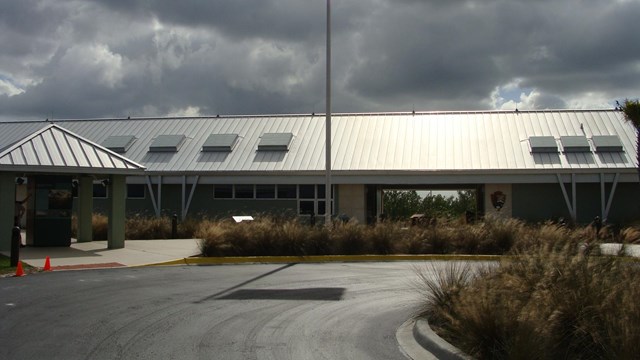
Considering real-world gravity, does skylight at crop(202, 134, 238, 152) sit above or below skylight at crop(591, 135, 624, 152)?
above

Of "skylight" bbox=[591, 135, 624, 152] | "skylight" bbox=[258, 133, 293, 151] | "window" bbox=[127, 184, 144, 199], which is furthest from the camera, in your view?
"window" bbox=[127, 184, 144, 199]

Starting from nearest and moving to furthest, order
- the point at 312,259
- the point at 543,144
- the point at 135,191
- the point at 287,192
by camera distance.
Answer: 1. the point at 312,259
2. the point at 543,144
3. the point at 287,192
4. the point at 135,191

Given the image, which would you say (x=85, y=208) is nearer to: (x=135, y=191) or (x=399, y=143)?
(x=135, y=191)

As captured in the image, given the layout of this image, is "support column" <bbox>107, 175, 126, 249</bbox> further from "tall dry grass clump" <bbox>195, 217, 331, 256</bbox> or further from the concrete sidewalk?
"tall dry grass clump" <bbox>195, 217, 331, 256</bbox>

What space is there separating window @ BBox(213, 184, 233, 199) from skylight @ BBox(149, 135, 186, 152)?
→ 3821 millimetres

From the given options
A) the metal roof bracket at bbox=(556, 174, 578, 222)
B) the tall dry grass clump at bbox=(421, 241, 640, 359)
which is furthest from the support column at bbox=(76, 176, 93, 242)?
the metal roof bracket at bbox=(556, 174, 578, 222)

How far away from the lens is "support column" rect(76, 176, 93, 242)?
76.1ft

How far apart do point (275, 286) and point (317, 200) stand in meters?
20.6

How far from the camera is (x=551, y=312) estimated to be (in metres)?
6.60

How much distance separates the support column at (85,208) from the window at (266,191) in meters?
11.3

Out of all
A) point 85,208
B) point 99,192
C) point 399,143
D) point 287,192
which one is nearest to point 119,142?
point 99,192

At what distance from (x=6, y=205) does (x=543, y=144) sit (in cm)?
2445

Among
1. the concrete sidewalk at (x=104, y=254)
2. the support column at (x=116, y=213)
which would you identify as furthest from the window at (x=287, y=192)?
the support column at (x=116, y=213)

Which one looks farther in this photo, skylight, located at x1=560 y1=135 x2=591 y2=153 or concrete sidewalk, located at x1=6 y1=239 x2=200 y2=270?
skylight, located at x1=560 y1=135 x2=591 y2=153
